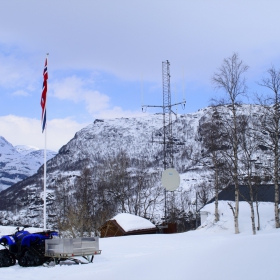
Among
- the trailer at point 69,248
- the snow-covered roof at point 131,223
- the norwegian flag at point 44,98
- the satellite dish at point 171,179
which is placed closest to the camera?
the trailer at point 69,248

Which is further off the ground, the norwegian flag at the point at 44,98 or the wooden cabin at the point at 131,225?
the norwegian flag at the point at 44,98

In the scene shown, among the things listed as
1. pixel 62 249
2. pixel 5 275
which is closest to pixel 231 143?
pixel 62 249

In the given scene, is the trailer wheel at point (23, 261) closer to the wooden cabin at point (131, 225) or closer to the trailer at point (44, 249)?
the trailer at point (44, 249)

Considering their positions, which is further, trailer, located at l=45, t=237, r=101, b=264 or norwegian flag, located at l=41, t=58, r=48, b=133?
norwegian flag, located at l=41, t=58, r=48, b=133

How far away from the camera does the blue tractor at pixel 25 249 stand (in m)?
13.1

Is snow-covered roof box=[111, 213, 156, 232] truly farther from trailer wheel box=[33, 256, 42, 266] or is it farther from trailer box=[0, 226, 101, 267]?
trailer wheel box=[33, 256, 42, 266]

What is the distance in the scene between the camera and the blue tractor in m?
13.1

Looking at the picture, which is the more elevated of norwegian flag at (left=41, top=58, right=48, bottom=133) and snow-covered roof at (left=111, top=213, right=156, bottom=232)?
norwegian flag at (left=41, top=58, right=48, bottom=133)

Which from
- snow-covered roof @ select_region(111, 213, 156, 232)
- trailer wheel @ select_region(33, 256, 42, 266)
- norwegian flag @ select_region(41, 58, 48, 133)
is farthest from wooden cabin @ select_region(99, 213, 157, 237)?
trailer wheel @ select_region(33, 256, 42, 266)

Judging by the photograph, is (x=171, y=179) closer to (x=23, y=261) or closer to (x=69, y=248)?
(x=69, y=248)

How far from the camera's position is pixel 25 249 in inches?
533

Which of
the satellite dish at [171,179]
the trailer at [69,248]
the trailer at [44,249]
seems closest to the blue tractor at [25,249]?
the trailer at [44,249]

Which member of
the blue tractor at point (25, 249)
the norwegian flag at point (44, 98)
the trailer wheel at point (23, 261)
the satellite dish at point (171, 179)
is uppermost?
the norwegian flag at point (44, 98)

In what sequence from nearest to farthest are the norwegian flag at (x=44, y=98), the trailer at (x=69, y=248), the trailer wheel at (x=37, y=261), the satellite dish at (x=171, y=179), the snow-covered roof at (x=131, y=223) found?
the trailer at (x=69, y=248)
the trailer wheel at (x=37, y=261)
the norwegian flag at (x=44, y=98)
the satellite dish at (x=171, y=179)
the snow-covered roof at (x=131, y=223)
